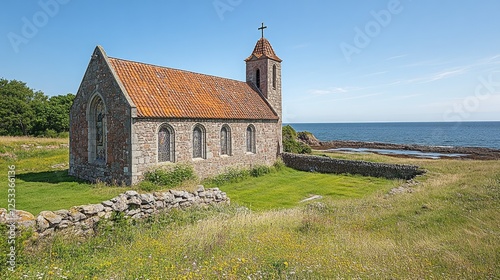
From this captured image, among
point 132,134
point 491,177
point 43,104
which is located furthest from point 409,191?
point 43,104

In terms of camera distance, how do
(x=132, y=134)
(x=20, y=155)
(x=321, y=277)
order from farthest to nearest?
(x=20, y=155) → (x=132, y=134) → (x=321, y=277)

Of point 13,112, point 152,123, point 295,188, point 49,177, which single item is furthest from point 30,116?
point 295,188

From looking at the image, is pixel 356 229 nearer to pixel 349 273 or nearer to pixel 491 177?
pixel 349 273

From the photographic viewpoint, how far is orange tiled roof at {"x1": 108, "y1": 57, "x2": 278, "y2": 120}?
1639 cm

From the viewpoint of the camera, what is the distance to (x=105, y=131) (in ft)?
54.2

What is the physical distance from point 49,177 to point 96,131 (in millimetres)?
4046

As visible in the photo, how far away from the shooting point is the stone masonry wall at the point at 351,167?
21.1 meters

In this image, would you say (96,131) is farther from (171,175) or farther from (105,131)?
(171,175)

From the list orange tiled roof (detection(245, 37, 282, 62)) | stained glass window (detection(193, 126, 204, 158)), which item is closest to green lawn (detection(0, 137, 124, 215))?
stained glass window (detection(193, 126, 204, 158))

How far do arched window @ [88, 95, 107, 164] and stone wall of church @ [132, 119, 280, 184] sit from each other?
3.41 metres

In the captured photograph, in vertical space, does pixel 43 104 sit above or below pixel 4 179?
above

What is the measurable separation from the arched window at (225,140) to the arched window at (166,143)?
4.42 meters

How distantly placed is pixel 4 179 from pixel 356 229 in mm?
19306

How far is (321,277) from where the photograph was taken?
5.63 m
